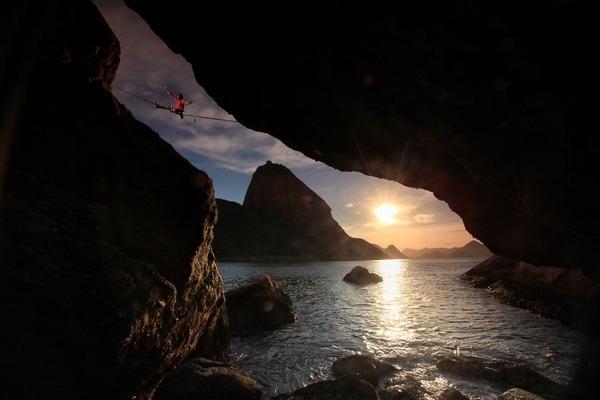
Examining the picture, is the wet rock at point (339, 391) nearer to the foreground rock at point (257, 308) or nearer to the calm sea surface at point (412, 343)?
the calm sea surface at point (412, 343)

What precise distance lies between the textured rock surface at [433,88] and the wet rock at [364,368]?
803 centimetres

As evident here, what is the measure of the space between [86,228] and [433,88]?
9.39 meters

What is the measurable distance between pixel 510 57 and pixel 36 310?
11.0 meters

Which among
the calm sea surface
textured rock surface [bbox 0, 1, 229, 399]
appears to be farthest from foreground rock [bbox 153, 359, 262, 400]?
the calm sea surface

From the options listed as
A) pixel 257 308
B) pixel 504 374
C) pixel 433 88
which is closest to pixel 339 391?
pixel 504 374

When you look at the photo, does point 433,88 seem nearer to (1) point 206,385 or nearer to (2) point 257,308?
(1) point 206,385

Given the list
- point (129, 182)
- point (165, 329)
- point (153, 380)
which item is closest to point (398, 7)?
point (129, 182)

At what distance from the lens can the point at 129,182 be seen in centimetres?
791

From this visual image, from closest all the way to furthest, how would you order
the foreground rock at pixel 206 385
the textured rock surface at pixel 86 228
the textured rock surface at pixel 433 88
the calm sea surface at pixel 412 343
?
the textured rock surface at pixel 86 228, the textured rock surface at pixel 433 88, the foreground rock at pixel 206 385, the calm sea surface at pixel 412 343

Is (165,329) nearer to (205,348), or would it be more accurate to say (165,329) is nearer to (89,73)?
(205,348)

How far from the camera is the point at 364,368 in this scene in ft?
37.6

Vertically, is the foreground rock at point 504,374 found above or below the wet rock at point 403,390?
above

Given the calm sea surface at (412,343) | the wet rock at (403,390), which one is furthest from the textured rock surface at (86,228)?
the wet rock at (403,390)

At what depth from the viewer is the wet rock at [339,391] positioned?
9.19m
